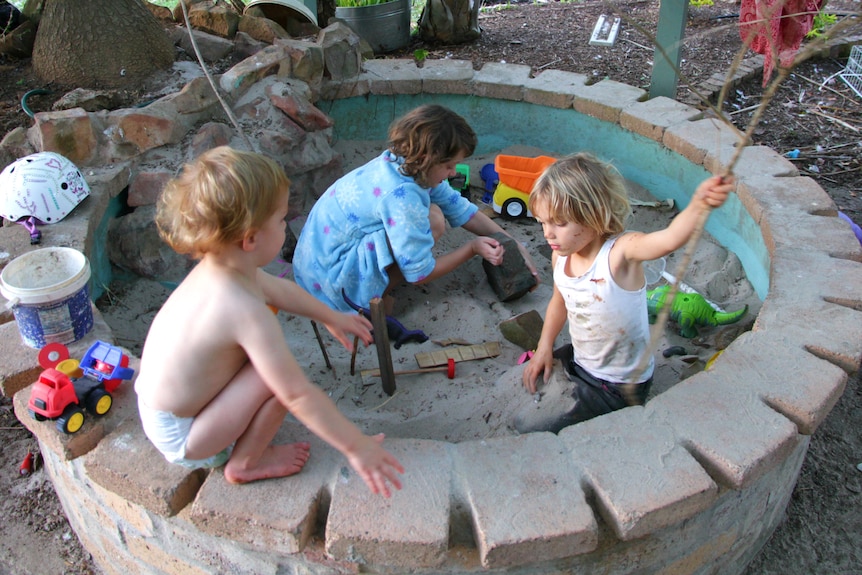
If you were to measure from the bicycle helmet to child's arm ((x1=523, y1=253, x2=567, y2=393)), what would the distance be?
1892 mm

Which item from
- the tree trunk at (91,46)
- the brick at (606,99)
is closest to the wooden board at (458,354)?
the brick at (606,99)

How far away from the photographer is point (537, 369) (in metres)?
2.51

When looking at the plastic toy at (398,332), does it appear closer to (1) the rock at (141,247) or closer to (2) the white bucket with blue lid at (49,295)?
(1) the rock at (141,247)

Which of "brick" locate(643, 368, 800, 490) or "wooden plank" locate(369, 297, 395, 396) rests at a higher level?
"brick" locate(643, 368, 800, 490)

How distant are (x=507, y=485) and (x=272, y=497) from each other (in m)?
0.58

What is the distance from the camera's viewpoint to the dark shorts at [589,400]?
2.36 meters

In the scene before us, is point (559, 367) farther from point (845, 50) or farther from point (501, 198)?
point (845, 50)

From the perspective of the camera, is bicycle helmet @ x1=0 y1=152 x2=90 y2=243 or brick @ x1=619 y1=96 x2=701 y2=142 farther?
brick @ x1=619 y1=96 x2=701 y2=142

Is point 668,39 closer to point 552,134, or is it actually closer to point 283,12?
point 552,134

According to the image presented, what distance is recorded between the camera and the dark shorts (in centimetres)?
236

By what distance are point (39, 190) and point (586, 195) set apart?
2041 mm

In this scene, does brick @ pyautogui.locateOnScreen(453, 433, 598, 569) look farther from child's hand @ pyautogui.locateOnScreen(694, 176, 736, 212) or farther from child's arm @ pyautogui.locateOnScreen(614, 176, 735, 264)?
child's hand @ pyautogui.locateOnScreen(694, 176, 736, 212)

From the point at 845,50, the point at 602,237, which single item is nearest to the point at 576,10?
the point at 845,50

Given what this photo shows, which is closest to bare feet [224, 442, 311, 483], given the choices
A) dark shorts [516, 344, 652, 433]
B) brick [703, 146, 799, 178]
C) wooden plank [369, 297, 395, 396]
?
wooden plank [369, 297, 395, 396]
